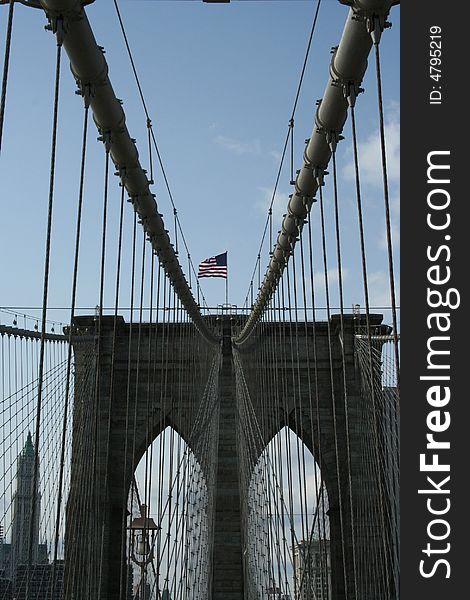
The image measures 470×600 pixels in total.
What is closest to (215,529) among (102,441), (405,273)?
(102,441)

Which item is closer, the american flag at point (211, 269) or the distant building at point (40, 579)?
the distant building at point (40, 579)

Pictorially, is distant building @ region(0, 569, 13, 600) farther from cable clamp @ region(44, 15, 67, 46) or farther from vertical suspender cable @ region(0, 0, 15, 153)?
Answer: vertical suspender cable @ region(0, 0, 15, 153)

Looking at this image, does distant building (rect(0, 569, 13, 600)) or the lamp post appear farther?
distant building (rect(0, 569, 13, 600))

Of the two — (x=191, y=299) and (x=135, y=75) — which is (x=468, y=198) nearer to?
(x=135, y=75)

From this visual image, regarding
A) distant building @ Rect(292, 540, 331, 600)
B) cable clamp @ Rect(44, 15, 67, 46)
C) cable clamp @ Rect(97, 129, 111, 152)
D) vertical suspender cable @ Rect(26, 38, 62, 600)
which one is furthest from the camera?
distant building @ Rect(292, 540, 331, 600)

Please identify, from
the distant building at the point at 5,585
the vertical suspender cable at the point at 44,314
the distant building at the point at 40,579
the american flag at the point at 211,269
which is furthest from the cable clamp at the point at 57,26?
the american flag at the point at 211,269

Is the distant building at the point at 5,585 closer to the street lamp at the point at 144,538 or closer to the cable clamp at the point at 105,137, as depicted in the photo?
the street lamp at the point at 144,538

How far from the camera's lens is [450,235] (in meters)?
3.73

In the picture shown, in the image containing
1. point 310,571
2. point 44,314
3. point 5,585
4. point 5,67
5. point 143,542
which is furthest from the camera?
point 5,585

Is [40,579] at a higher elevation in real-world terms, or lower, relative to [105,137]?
lower

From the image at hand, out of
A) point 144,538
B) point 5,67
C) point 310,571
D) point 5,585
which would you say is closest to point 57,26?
point 5,67

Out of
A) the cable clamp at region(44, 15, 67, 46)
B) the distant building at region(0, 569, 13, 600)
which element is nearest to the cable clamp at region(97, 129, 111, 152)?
the cable clamp at region(44, 15, 67, 46)

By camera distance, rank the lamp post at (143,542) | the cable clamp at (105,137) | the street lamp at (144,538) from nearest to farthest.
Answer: the cable clamp at (105,137)
the lamp post at (143,542)
the street lamp at (144,538)

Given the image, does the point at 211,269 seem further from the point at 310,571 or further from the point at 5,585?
the point at 310,571
